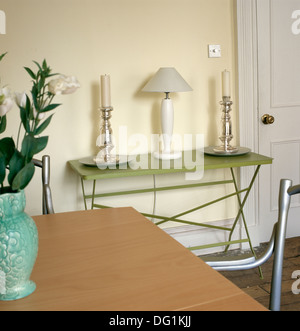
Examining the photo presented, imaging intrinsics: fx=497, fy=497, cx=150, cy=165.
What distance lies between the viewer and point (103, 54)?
3.31 metres

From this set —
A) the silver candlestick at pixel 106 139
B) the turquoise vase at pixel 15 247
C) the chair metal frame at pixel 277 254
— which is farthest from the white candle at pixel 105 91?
the turquoise vase at pixel 15 247

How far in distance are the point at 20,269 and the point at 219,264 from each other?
578 mm

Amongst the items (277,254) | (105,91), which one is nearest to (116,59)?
(105,91)

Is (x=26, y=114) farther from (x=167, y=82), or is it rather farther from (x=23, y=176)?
(x=167, y=82)

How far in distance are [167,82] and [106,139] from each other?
539 mm

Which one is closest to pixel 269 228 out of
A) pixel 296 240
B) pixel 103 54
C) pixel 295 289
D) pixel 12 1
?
pixel 296 240

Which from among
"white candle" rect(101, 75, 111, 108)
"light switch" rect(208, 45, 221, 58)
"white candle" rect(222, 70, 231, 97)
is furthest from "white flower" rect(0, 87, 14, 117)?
"light switch" rect(208, 45, 221, 58)

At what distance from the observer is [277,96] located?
12.4 feet

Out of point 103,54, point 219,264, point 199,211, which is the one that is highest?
point 103,54

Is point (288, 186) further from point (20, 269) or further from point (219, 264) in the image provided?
point (20, 269)

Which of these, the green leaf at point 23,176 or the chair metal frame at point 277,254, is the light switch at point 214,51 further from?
the green leaf at point 23,176

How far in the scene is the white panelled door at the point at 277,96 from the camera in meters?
3.67

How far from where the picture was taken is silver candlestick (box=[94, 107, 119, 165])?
3168 millimetres

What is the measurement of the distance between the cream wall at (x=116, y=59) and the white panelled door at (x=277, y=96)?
0.81 feet
